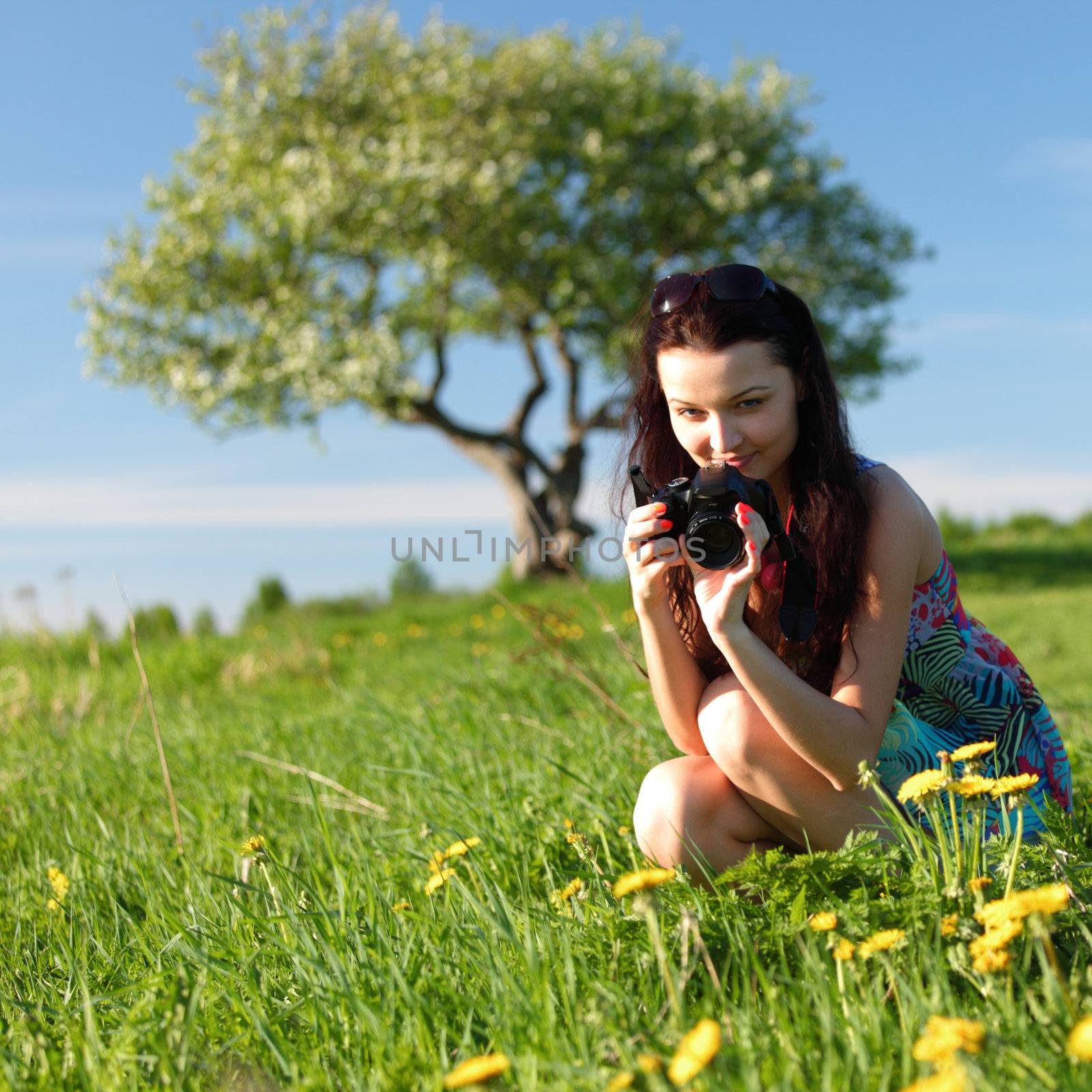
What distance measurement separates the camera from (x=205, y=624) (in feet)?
35.7

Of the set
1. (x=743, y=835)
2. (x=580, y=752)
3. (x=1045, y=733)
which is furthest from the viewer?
(x=580, y=752)

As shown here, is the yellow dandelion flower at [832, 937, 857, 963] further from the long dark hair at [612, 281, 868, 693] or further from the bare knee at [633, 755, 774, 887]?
the long dark hair at [612, 281, 868, 693]

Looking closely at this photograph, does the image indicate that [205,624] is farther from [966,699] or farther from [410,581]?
[966,699]

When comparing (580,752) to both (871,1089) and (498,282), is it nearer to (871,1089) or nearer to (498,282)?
(871,1089)

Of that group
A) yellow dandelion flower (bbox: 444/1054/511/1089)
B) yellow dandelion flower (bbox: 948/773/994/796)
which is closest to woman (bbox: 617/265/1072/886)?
yellow dandelion flower (bbox: 948/773/994/796)

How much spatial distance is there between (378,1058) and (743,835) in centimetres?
88

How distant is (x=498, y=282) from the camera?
1379 centimetres

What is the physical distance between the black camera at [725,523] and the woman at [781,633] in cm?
2

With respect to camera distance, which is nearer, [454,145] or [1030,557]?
[454,145]

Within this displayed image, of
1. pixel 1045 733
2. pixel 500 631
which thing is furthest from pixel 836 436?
pixel 500 631

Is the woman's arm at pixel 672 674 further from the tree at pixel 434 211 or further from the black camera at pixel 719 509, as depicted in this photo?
the tree at pixel 434 211

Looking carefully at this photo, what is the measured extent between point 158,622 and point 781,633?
993 centimetres

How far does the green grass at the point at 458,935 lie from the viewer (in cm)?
130

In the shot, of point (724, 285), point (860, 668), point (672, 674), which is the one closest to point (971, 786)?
point (860, 668)
